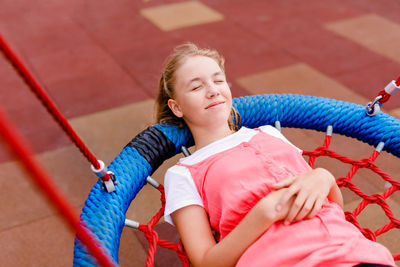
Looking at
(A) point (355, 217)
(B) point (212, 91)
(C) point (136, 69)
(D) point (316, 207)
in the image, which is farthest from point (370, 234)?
(C) point (136, 69)

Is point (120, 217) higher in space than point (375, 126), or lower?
lower

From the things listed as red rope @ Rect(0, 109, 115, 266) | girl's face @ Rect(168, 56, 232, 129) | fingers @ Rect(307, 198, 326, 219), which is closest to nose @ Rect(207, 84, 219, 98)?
girl's face @ Rect(168, 56, 232, 129)

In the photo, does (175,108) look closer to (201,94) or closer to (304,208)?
(201,94)

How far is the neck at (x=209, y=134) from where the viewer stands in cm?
125

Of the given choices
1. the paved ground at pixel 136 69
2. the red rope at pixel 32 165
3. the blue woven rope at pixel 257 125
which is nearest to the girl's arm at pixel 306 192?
the blue woven rope at pixel 257 125

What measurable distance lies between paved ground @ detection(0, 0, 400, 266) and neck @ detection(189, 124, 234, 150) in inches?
18.6

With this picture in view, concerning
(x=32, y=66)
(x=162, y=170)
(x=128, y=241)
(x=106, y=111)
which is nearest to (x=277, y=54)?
(x=106, y=111)

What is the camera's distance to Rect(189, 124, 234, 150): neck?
4.09ft

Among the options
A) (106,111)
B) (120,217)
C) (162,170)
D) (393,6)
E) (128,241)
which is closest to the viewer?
(120,217)

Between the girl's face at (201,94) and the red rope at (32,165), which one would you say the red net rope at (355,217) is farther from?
the red rope at (32,165)

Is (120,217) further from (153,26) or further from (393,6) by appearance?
(393,6)

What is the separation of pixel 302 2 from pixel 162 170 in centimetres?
234

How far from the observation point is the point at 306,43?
294cm

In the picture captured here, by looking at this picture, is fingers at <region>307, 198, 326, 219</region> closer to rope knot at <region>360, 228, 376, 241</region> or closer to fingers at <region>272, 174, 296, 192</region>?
fingers at <region>272, 174, 296, 192</region>
